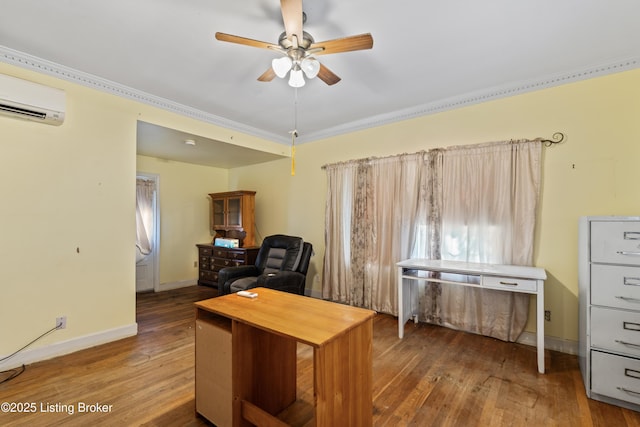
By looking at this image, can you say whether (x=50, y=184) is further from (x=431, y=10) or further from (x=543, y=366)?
(x=543, y=366)

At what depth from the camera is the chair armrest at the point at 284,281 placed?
3.39 metres

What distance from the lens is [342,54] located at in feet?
7.75

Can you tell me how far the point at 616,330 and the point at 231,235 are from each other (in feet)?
16.9

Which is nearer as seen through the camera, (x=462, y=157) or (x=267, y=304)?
(x=267, y=304)

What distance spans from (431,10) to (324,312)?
2095 mm

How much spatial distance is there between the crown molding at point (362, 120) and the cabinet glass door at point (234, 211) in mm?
1416

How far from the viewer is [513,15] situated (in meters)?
1.91

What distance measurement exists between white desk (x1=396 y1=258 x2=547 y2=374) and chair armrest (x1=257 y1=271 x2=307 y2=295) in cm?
136

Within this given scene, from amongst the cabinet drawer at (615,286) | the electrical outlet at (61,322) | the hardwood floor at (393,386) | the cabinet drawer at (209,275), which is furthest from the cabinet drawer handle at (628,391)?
the cabinet drawer at (209,275)

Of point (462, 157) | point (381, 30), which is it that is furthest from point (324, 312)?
point (462, 157)

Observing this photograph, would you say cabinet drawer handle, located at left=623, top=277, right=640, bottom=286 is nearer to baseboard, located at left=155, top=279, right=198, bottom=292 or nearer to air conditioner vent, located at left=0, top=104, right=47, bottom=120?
air conditioner vent, located at left=0, top=104, right=47, bottom=120

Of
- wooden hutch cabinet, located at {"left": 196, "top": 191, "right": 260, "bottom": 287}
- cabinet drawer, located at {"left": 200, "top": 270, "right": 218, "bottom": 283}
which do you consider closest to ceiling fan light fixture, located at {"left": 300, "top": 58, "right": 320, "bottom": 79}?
wooden hutch cabinet, located at {"left": 196, "top": 191, "right": 260, "bottom": 287}

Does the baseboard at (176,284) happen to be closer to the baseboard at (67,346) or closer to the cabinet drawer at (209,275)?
the cabinet drawer at (209,275)

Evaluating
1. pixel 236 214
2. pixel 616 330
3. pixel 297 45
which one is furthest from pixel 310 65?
pixel 236 214
